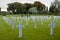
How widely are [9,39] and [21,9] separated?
72.4 metres

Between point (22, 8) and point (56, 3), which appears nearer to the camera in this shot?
point (22, 8)

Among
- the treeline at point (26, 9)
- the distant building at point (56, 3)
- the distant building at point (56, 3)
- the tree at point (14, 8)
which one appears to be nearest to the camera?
the treeline at point (26, 9)

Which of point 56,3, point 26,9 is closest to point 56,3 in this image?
point 56,3

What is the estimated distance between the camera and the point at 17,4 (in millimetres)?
88250

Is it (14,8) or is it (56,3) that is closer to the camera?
(14,8)

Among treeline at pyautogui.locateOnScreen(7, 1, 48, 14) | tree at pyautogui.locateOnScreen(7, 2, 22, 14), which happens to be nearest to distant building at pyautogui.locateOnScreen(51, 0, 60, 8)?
treeline at pyautogui.locateOnScreen(7, 1, 48, 14)

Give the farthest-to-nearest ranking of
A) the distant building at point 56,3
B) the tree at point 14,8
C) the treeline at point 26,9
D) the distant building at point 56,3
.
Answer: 1. the distant building at point 56,3
2. the distant building at point 56,3
3. the tree at point 14,8
4. the treeline at point 26,9

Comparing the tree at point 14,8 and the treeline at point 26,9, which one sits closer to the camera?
the treeline at point 26,9

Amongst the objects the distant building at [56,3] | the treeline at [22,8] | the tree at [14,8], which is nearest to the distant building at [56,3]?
the distant building at [56,3]

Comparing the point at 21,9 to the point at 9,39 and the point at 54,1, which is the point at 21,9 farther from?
the point at 9,39

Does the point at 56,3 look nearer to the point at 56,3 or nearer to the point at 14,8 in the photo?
the point at 56,3

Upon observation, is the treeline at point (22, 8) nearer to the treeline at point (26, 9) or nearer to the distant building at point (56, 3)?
the treeline at point (26, 9)

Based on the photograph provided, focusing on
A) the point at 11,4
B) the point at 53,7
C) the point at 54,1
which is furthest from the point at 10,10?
the point at 54,1

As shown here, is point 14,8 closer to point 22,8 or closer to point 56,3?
point 22,8
